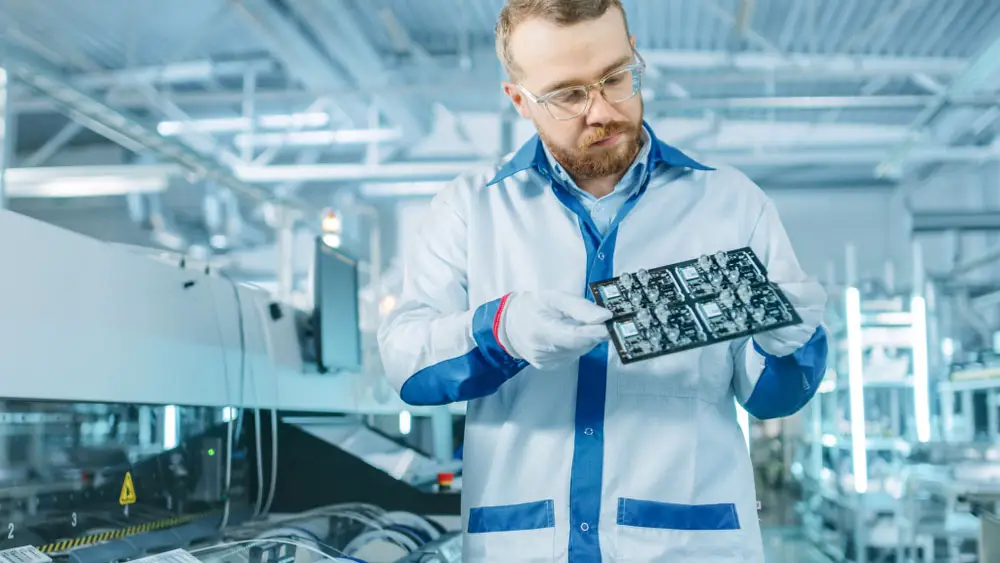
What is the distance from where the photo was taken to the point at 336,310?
3.09 metres

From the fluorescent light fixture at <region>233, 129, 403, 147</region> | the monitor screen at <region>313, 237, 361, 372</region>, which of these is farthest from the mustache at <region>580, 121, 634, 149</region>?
the fluorescent light fixture at <region>233, 129, 403, 147</region>

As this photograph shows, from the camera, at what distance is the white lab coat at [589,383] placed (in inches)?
56.6

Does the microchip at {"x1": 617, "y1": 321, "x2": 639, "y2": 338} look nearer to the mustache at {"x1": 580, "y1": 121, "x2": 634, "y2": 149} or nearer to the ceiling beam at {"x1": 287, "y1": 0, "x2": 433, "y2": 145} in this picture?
the mustache at {"x1": 580, "y1": 121, "x2": 634, "y2": 149}

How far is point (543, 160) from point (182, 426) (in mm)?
1127

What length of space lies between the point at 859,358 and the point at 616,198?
519 cm

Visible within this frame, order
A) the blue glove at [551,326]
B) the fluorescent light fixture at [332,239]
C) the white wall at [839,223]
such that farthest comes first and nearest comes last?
1. the white wall at [839,223]
2. the fluorescent light fixture at [332,239]
3. the blue glove at [551,326]

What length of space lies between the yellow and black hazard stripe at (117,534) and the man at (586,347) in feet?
2.45

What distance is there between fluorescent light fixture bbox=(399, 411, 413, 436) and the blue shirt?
248cm

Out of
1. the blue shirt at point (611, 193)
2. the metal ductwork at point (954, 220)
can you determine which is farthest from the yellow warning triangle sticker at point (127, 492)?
the metal ductwork at point (954, 220)

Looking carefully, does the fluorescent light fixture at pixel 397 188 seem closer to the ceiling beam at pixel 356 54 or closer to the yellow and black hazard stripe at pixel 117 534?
the ceiling beam at pixel 356 54

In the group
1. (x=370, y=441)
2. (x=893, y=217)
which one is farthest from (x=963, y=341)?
(x=370, y=441)

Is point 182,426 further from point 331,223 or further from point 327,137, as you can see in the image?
point 327,137

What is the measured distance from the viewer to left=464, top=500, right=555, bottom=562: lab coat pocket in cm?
144

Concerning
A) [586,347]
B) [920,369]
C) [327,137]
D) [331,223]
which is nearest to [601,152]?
[586,347]
